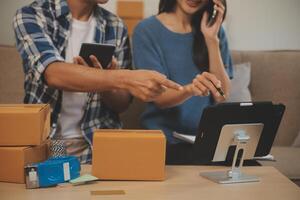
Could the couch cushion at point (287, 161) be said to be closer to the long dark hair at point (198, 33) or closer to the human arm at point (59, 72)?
the long dark hair at point (198, 33)

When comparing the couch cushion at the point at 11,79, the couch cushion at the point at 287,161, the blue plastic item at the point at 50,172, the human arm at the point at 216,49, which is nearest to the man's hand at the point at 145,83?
the blue plastic item at the point at 50,172

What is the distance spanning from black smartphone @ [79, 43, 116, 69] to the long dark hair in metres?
0.48

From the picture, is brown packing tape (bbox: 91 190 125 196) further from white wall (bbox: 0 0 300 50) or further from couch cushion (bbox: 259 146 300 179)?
white wall (bbox: 0 0 300 50)

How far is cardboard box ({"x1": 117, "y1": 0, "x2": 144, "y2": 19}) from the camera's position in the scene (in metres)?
2.71

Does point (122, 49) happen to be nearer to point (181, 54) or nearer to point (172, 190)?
point (181, 54)

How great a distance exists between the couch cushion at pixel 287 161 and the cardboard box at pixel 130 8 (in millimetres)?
1061

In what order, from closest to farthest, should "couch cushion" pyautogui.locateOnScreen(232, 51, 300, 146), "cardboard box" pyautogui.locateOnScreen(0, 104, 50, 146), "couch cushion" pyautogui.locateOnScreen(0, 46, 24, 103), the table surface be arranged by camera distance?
the table surface < "cardboard box" pyautogui.locateOnScreen(0, 104, 50, 146) < "couch cushion" pyautogui.locateOnScreen(0, 46, 24, 103) < "couch cushion" pyautogui.locateOnScreen(232, 51, 300, 146)

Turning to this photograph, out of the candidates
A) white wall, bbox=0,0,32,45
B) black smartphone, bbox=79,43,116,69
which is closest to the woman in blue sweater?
black smartphone, bbox=79,43,116,69

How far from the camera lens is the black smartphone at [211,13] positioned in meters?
2.08

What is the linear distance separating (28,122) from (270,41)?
6.21 ft

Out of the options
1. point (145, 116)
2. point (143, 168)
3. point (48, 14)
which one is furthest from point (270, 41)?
point (143, 168)

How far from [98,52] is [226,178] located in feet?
2.08

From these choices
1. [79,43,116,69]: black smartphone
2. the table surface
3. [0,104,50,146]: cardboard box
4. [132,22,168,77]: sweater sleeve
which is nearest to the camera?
the table surface

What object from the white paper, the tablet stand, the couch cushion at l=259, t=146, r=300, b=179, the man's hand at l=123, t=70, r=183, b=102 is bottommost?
the couch cushion at l=259, t=146, r=300, b=179
